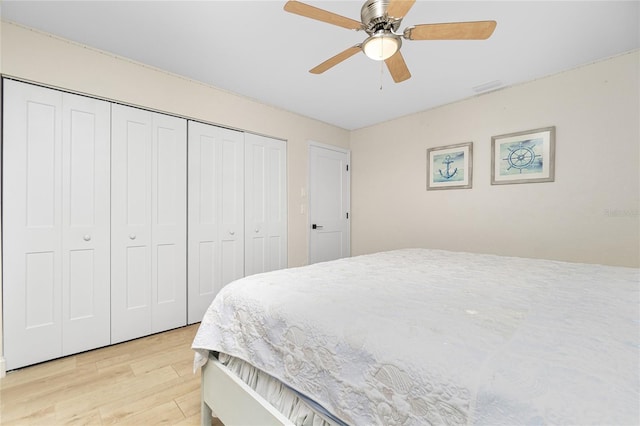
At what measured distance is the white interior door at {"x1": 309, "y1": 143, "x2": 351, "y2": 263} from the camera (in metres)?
3.94

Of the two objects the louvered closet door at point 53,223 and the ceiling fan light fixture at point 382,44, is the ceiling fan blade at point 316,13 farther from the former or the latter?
the louvered closet door at point 53,223

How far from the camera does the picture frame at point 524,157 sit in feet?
8.77

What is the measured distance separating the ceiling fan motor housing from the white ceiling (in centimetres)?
43

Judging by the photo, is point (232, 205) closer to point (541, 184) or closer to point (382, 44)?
point (382, 44)

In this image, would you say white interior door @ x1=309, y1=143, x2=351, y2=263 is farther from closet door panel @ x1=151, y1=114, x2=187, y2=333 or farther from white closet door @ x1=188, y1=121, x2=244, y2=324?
closet door panel @ x1=151, y1=114, x2=187, y2=333

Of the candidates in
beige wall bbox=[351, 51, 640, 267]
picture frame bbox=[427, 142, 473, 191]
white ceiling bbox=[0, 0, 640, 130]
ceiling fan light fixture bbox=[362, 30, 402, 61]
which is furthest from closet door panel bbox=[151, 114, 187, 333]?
picture frame bbox=[427, 142, 473, 191]

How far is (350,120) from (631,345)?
12.0 ft

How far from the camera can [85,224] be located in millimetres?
2248

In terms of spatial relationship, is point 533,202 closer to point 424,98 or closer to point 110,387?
point 424,98

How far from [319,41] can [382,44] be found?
2.77 feet

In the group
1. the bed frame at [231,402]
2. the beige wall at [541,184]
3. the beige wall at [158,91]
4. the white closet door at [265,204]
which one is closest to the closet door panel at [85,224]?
the beige wall at [158,91]

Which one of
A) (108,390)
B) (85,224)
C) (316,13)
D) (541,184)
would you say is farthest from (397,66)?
(108,390)

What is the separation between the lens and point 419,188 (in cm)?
360

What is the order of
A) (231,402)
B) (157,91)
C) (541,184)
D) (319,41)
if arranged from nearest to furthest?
(231,402) → (319,41) → (157,91) → (541,184)
